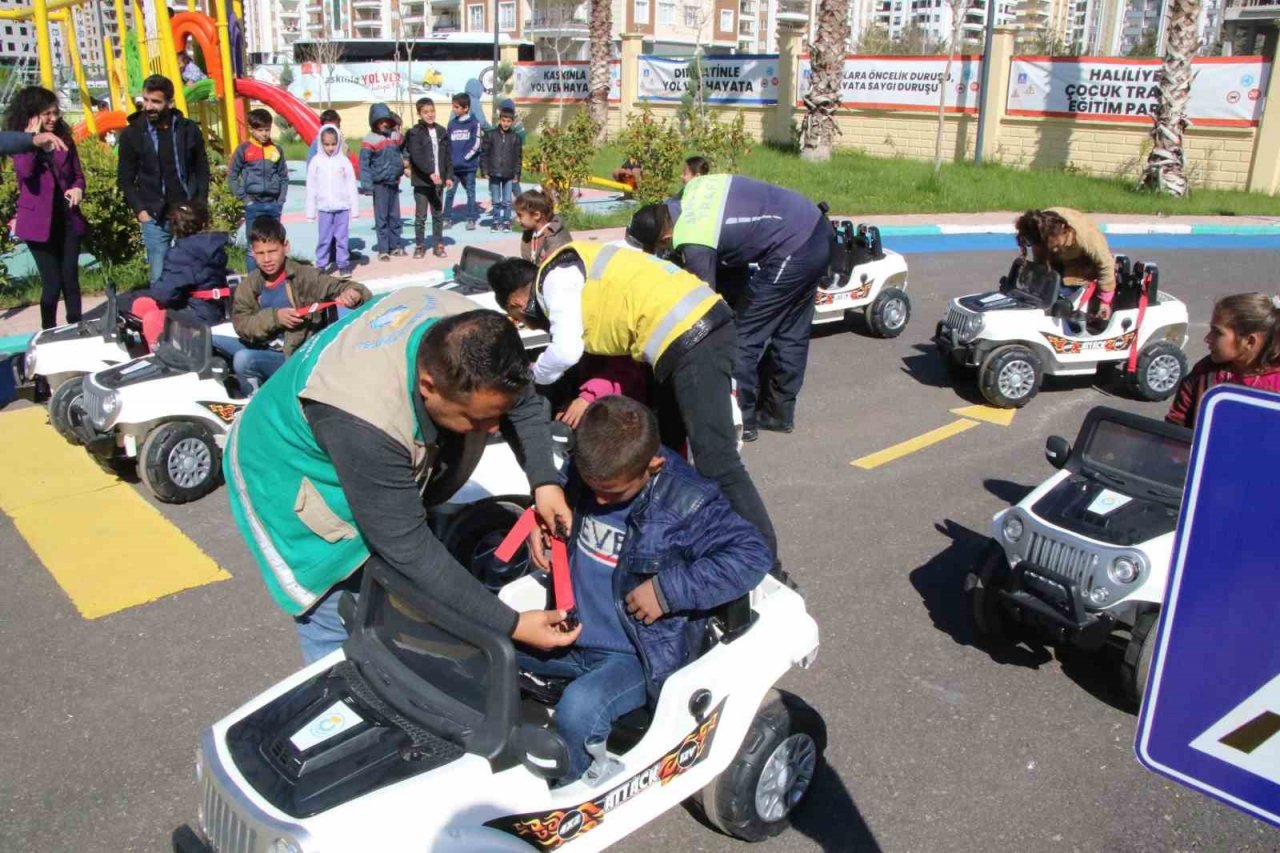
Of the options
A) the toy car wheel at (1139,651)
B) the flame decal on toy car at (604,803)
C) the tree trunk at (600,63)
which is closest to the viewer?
the flame decal on toy car at (604,803)

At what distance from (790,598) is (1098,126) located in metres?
21.0

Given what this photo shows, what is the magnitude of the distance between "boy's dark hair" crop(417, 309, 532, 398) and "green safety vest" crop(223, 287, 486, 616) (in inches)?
5.3

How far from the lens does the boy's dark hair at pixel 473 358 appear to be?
2584 mm

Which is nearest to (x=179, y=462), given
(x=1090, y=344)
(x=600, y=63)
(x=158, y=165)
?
(x=158, y=165)

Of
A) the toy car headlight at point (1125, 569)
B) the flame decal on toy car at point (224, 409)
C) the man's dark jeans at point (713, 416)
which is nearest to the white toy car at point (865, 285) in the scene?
the man's dark jeans at point (713, 416)

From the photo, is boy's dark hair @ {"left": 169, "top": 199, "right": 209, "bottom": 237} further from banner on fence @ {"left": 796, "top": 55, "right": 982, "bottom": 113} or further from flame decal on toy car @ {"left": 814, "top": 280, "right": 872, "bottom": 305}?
banner on fence @ {"left": 796, "top": 55, "right": 982, "bottom": 113}

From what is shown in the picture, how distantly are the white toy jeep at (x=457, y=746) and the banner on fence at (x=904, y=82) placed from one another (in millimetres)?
20239

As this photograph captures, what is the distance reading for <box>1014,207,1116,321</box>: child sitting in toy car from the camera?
7.41 m

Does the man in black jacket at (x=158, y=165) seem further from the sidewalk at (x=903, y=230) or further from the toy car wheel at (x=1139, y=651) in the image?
the toy car wheel at (x=1139, y=651)

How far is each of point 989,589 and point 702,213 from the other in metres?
2.62

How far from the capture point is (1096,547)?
423 centimetres

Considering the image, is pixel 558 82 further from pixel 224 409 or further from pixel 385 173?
pixel 224 409

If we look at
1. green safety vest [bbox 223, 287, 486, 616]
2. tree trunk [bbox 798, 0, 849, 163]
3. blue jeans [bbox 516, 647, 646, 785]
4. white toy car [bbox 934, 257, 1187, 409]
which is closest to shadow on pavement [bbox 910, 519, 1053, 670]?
blue jeans [bbox 516, 647, 646, 785]

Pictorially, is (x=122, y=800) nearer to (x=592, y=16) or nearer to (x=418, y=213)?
(x=418, y=213)
